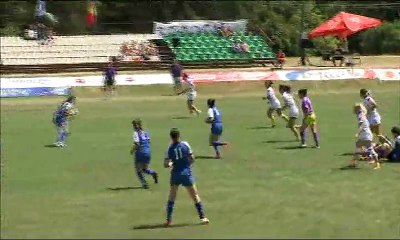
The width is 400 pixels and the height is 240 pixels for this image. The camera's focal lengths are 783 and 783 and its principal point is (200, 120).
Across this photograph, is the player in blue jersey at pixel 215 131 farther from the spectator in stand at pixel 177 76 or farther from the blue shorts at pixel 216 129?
the spectator in stand at pixel 177 76

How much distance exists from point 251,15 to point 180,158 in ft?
48.9

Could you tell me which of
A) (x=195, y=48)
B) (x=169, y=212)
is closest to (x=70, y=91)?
(x=195, y=48)

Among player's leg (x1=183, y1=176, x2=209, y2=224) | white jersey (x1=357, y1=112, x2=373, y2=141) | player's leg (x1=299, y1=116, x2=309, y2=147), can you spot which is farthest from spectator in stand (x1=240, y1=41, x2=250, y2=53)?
player's leg (x1=183, y1=176, x2=209, y2=224)

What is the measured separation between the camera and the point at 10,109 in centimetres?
3158

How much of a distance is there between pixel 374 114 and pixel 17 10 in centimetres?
1103

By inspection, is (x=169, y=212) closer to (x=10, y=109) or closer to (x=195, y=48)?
(x=10, y=109)

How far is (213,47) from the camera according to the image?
47.5 m

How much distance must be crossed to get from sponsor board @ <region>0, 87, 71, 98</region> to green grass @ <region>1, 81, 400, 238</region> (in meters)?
5.76

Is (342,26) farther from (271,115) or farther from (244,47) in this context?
(271,115)

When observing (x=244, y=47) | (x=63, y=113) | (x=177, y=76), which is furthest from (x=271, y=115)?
(x=244, y=47)

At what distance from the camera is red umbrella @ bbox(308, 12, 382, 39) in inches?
1742

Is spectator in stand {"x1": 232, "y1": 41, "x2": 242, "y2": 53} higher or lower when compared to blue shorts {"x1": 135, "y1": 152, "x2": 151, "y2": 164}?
lower

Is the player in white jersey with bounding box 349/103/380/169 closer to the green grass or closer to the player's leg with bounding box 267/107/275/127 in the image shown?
the green grass

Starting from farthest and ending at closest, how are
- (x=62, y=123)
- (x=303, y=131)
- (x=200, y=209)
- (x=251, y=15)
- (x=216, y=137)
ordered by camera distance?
(x=251, y=15)
(x=62, y=123)
(x=303, y=131)
(x=216, y=137)
(x=200, y=209)
